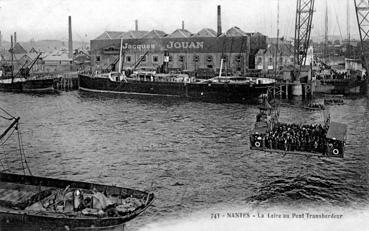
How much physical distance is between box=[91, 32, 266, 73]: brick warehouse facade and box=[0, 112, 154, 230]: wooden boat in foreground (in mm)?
64779

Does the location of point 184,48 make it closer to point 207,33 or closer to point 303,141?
point 207,33

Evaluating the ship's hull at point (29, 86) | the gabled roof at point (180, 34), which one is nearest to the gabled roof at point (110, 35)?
the gabled roof at point (180, 34)

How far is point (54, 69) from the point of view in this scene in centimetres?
11512

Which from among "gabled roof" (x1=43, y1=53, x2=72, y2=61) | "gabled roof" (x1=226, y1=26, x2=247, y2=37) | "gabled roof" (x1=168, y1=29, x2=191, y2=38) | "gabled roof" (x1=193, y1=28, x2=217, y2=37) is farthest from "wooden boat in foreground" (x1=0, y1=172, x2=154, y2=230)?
"gabled roof" (x1=43, y1=53, x2=72, y2=61)

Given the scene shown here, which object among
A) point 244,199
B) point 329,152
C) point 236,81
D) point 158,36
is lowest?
point 244,199

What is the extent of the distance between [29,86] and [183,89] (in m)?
31.1

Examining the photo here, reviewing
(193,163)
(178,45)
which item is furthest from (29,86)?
(193,163)

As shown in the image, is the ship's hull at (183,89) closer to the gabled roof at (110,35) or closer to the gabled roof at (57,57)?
the gabled roof at (110,35)

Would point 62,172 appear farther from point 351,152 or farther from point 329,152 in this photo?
point 351,152

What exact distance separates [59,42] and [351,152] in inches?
6574

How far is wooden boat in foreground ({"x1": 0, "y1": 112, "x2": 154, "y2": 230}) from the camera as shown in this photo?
1716 centimetres

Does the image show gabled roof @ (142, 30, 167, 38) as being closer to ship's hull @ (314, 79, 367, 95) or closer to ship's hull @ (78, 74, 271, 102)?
ship's hull @ (78, 74, 271, 102)

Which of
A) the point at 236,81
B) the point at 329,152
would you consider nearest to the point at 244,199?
the point at 329,152

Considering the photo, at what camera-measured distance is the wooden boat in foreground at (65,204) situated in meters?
17.2
